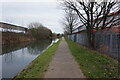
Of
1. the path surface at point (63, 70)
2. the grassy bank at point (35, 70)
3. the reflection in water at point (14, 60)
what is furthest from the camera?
the reflection in water at point (14, 60)

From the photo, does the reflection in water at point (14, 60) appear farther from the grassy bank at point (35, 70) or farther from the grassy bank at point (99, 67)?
the grassy bank at point (99, 67)

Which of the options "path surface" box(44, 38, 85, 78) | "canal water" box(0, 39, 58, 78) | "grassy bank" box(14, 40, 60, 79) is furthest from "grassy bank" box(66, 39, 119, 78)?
"canal water" box(0, 39, 58, 78)

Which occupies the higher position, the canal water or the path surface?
the path surface

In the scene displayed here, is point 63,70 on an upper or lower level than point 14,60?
upper

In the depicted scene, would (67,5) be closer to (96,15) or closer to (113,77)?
(96,15)

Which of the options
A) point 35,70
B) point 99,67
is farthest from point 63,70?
point 99,67

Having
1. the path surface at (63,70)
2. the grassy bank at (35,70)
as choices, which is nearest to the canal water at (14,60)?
the grassy bank at (35,70)

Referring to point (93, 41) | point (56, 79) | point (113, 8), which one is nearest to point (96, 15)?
point (113, 8)

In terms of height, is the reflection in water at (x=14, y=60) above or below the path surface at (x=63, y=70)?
below

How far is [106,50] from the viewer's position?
9711 millimetres

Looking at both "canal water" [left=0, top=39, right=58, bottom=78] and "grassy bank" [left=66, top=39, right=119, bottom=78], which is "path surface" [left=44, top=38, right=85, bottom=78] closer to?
"grassy bank" [left=66, top=39, right=119, bottom=78]

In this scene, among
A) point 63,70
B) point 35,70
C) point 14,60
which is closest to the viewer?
point 63,70

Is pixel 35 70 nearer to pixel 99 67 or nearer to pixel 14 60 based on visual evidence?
pixel 99 67

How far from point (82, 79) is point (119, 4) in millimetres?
10894
